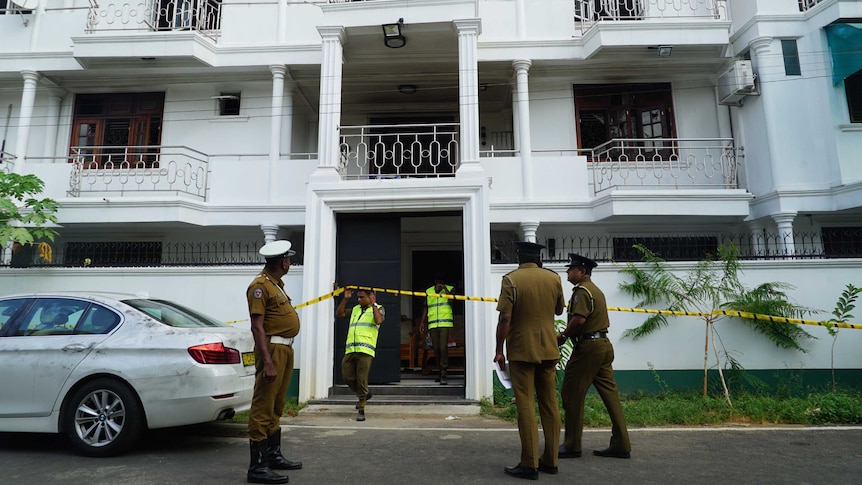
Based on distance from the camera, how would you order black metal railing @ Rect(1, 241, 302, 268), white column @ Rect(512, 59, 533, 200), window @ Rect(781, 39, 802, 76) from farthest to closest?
black metal railing @ Rect(1, 241, 302, 268) → white column @ Rect(512, 59, 533, 200) → window @ Rect(781, 39, 802, 76)

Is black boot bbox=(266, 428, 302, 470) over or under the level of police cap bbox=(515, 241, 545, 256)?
under

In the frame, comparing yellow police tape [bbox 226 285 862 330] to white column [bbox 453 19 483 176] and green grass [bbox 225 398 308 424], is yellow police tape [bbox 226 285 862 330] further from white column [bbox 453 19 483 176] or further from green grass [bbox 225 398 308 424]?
white column [bbox 453 19 483 176]

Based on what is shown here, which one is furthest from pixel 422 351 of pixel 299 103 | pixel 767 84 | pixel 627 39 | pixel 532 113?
pixel 767 84

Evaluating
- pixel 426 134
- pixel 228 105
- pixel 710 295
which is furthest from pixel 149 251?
pixel 710 295

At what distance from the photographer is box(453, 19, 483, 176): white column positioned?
26.5 feet

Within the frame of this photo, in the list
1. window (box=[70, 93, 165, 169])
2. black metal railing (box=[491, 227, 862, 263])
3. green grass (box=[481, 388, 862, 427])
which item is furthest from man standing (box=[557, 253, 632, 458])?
window (box=[70, 93, 165, 169])

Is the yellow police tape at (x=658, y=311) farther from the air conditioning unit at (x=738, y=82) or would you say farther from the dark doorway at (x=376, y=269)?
the air conditioning unit at (x=738, y=82)

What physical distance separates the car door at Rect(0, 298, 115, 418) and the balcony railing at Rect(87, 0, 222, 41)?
7.87m

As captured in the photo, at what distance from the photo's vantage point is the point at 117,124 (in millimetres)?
11336

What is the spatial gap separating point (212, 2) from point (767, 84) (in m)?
11.9

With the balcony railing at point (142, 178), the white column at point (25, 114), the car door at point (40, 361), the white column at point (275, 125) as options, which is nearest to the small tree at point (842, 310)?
the car door at point (40, 361)

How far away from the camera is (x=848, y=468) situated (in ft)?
14.2

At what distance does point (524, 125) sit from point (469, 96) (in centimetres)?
195

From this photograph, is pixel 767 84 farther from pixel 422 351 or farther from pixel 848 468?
pixel 422 351
